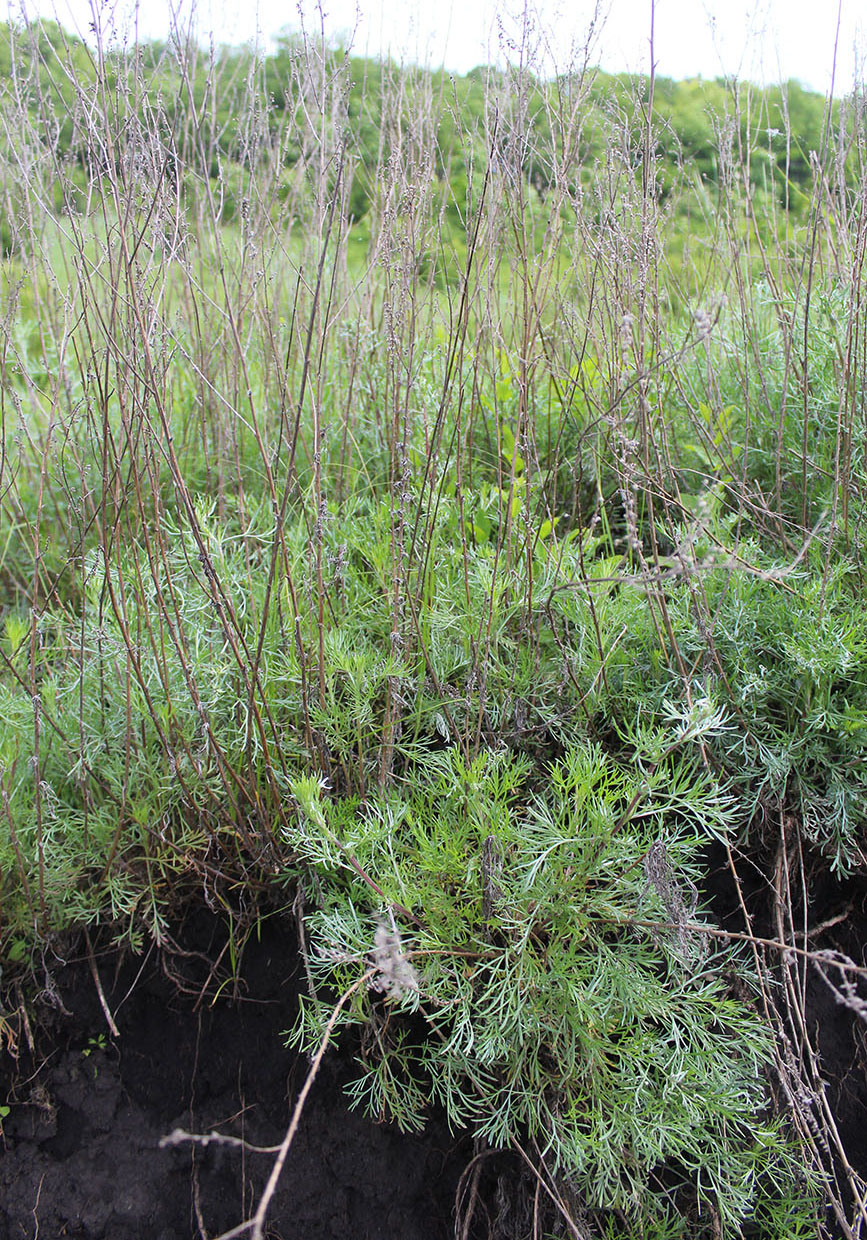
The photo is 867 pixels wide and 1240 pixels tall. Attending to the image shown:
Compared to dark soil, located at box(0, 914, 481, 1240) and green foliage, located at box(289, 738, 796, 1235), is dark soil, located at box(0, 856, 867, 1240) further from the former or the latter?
green foliage, located at box(289, 738, 796, 1235)

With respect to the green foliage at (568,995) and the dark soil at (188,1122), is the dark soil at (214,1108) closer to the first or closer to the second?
the dark soil at (188,1122)

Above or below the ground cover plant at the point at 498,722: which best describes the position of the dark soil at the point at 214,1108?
below

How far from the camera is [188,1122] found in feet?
6.66

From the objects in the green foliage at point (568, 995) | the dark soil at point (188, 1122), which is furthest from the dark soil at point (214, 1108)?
the green foliage at point (568, 995)

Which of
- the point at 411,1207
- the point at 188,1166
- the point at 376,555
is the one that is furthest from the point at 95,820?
the point at 411,1207

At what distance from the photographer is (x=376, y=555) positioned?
2389 millimetres

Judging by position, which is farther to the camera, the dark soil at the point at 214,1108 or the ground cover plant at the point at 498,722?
the dark soil at the point at 214,1108

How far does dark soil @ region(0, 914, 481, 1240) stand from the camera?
1.95m

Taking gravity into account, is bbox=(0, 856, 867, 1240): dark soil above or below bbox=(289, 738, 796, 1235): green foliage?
below

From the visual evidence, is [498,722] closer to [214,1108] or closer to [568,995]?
[568,995]

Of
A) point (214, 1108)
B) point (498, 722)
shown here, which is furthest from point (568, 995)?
point (214, 1108)

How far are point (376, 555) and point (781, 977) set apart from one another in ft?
4.72

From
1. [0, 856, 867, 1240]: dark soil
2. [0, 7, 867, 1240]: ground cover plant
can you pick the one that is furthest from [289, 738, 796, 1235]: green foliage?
[0, 856, 867, 1240]: dark soil

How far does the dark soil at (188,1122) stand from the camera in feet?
6.40
